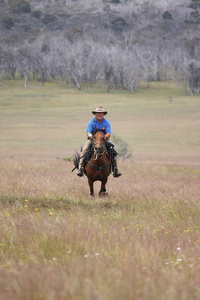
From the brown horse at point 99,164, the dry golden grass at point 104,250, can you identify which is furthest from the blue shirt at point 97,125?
the dry golden grass at point 104,250

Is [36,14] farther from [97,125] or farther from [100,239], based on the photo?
[100,239]

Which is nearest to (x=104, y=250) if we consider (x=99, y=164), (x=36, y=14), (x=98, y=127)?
(x=99, y=164)

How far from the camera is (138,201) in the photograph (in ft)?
30.4

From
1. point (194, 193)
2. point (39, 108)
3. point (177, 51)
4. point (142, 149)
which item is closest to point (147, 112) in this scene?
point (39, 108)

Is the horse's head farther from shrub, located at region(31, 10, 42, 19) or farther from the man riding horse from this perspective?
shrub, located at region(31, 10, 42, 19)

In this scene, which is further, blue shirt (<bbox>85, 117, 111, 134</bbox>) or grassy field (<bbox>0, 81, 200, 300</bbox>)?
blue shirt (<bbox>85, 117, 111, 134</bbox>)

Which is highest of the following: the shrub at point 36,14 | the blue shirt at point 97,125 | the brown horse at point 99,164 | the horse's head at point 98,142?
the shrub at point 36,14

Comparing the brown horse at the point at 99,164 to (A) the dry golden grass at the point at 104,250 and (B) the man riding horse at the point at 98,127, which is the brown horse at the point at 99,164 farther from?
(A) the dry golden grass at the point at 104,250

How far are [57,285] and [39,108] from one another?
67698mm

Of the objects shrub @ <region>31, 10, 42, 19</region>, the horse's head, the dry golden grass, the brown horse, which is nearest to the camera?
the dry golden grass

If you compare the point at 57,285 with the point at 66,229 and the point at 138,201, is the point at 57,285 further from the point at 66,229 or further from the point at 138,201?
the point at 138,201

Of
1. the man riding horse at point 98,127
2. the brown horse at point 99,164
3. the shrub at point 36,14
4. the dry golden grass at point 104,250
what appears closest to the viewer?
the dry golden grass at point 104,250

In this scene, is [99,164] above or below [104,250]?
below

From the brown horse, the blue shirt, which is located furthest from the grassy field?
the blue shirt
